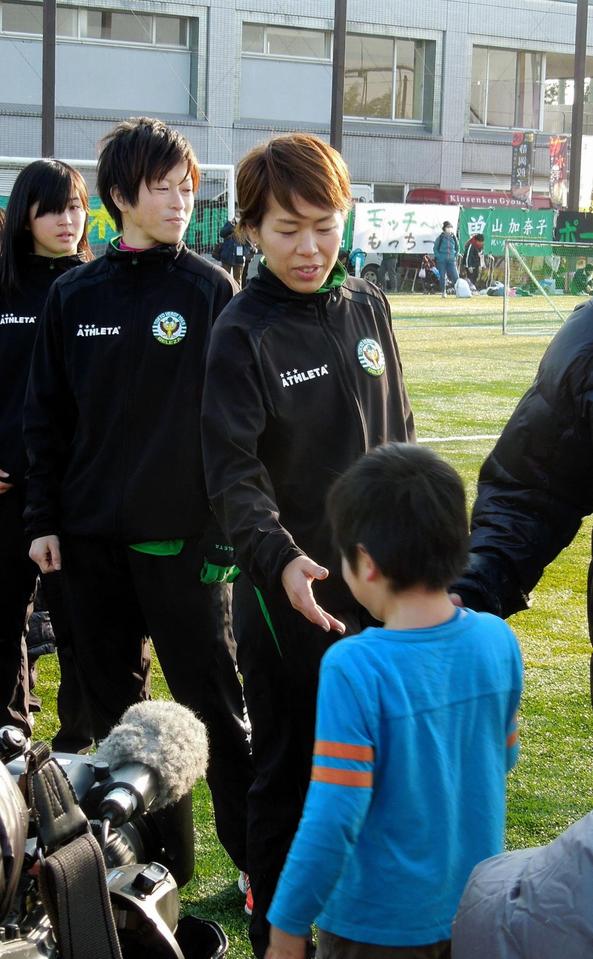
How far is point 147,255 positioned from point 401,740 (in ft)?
5.87

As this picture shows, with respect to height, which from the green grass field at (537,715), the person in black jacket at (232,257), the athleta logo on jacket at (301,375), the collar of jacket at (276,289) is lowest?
the green grass field at (537,715)

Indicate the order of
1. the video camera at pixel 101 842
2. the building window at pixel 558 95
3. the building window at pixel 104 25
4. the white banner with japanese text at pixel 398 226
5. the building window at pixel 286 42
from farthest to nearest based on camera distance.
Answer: the building window at pixel 558 95 → the building window at pixel 286 42 → the building window at pixel 104 25 → the white banner with japanese text at pixel 398 226 → the video camera at pixel 101 842

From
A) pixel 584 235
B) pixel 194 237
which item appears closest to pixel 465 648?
pixel 194 237

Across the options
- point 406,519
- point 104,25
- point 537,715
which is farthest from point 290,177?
point 104,25

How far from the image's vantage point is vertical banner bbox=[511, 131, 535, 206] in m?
39.9

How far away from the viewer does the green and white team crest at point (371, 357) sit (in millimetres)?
2781

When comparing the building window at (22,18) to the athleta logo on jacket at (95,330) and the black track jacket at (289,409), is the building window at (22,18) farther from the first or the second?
the black track jacket at (289,409)

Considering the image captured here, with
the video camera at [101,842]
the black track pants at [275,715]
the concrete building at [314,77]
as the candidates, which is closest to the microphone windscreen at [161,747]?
the video camera at [101,842]

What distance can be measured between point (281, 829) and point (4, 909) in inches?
48.8

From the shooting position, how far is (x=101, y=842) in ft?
6.41

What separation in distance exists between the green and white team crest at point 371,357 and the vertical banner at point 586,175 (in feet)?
118

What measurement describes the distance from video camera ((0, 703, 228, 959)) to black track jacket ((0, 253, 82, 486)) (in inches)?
72.4

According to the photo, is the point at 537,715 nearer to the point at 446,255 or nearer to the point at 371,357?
the point at 371,357

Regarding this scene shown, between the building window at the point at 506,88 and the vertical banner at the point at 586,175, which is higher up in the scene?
the building window at the point at 506,88
